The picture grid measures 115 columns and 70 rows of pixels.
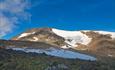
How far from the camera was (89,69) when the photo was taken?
58.7 m

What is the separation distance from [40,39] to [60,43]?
2042 cm

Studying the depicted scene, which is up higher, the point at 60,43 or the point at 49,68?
the point at 60,43

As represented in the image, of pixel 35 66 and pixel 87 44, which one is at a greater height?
pixel 87 44

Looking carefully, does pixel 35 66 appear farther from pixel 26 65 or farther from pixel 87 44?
pixel 87 44

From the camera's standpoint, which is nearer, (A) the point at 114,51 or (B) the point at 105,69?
(B) the point at 105,69

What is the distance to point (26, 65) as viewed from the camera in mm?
53281

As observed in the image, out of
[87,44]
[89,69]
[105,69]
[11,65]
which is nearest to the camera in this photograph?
[11,65]

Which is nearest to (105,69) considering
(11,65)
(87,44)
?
(11,65)

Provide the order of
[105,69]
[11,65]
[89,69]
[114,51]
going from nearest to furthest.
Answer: [11,65], [89,69], [105,69], [114,51]

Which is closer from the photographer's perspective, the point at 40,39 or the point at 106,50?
the point at 106,50

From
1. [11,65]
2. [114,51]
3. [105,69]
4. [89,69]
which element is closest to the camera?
[11,65]

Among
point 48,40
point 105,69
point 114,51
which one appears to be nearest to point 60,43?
point 48,40

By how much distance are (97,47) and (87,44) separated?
10.4 m

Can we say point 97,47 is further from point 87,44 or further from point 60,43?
point 60,43
